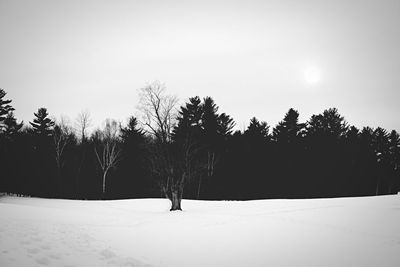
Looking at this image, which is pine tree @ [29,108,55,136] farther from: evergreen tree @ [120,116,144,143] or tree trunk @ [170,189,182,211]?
tree trunk @ [170,189,182,211]

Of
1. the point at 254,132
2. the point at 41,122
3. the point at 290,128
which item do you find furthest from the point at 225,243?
the point at 41,122

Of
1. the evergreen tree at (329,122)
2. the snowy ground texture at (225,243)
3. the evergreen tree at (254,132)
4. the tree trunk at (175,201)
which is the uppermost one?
the evergreen tree at (329,122)

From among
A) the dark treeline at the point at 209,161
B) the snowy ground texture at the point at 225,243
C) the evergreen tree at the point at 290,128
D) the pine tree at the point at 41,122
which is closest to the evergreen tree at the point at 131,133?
the dark treeline at the point at 209,161

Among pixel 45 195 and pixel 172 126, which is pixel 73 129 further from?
pixel 172 126

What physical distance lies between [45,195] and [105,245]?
3748cm

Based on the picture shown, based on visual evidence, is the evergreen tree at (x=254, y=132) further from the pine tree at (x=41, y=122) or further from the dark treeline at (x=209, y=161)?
the pine tree at (x=41, y=122)

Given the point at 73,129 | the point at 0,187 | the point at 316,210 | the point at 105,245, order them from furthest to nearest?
the point at 73,129, the point at 0,187, the point at 316,210, the point at 105,245

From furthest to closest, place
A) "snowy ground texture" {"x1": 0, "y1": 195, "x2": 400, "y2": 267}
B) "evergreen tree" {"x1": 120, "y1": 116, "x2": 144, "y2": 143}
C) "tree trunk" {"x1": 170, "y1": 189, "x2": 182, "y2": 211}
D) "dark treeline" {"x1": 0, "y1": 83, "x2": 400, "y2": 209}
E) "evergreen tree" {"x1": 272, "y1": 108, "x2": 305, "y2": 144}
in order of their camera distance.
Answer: "evergreen tree" {"x1": 120, "y1": 116, "x2": 144, "y2": 143}
"evergreen tree" {"x1": 272, "y1": 108, "x2": 305, "y2": 144}
"dark treeline" {"x1": 0, "y1": 83, "x2": 400, "y2": 209}
"tree trunk" {"x1": 170, "y1": 189, "x2": 182, "y2": 211}
"snowy ground texture" {"x1": 0, "y1": 195, "x2": 400, "y2": 267}

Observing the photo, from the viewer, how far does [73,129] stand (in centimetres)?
4325

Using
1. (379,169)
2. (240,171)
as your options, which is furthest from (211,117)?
(379,169)

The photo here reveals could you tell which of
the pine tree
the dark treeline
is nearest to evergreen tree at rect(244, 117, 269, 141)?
the dark treeline

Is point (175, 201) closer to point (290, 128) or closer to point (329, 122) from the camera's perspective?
point (290, 128)

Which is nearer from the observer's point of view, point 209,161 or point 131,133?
point 209,161

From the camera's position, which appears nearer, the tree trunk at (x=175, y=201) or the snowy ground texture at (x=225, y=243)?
the snowy ground texture at (x=225, y=243)
